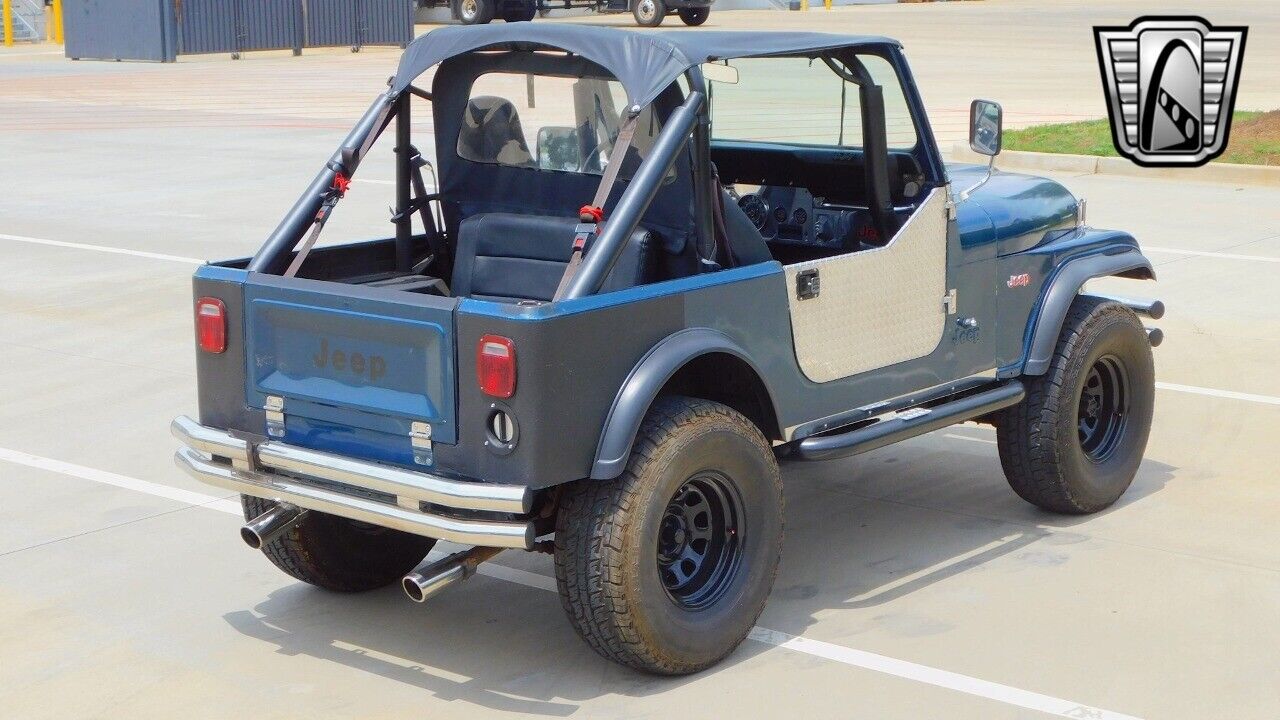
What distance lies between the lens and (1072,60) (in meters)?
30.0

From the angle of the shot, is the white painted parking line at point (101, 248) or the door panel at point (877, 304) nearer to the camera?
the door panel at point (877, 304)

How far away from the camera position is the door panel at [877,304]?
5254mm

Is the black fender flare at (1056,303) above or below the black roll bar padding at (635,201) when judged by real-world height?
below

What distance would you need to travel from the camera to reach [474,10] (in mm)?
36062

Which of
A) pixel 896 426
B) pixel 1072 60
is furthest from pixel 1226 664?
pixel 1072 60

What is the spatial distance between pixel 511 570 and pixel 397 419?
1294 mm

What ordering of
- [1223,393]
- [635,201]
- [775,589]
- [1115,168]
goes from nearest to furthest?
[635,201], [775,589], [1223,393], [1115,168]

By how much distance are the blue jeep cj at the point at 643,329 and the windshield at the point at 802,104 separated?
0.01m

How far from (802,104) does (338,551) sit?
89.4 inches

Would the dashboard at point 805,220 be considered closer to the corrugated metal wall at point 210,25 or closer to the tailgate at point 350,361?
the tailgate at point 350,361

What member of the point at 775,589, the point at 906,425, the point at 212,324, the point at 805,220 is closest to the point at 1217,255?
the point at 805,220

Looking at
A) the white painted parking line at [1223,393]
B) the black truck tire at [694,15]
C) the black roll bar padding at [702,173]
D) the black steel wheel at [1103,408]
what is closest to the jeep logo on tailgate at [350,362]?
the black roll bar padding at [702,173]

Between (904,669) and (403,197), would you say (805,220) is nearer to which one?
(403,197)

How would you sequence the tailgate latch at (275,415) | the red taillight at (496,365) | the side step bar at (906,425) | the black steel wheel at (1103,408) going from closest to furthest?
the red taillight at (496,365) → the tailgate latch at (275,415) → the side step bar at (906,425) → the black steel wheel at (1103,408)
